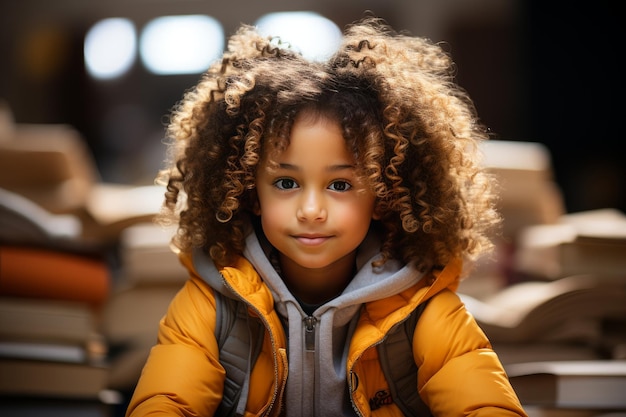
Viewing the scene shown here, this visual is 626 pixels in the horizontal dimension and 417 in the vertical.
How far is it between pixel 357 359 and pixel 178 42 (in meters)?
5.99

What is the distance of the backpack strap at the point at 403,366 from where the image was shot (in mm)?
997

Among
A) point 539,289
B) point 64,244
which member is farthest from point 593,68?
point 64,244

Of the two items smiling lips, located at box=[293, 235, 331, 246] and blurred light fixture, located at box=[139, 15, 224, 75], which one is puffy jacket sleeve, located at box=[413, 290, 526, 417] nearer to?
smiling lips, located at box=[293, 235, 331, 246]

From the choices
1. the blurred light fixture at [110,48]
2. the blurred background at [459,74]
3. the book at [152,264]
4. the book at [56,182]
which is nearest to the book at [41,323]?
the book at [152,264]

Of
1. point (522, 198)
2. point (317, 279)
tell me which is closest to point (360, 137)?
point (317, 279)

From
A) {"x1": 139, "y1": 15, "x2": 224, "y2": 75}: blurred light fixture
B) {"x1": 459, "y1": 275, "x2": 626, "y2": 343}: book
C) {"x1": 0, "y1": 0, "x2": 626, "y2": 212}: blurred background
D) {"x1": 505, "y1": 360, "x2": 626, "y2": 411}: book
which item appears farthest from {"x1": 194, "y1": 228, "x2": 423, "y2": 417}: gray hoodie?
{"x1": 139, "y1": 15, "x2": 224, "y2": 75}: blurred light fixture

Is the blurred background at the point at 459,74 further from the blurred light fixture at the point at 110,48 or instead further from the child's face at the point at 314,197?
the child's face at the point at 314,197

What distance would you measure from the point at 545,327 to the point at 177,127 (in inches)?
30.2

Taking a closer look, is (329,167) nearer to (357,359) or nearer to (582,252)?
(357,359)

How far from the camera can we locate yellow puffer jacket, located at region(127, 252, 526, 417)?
35.6 inches

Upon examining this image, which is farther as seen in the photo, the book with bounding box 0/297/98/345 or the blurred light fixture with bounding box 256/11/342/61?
the blurred light fixture with bounding box 256/11/342/61

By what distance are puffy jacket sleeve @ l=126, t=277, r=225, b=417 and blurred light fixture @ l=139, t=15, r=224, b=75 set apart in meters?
5.68

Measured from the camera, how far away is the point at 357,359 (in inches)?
37.1

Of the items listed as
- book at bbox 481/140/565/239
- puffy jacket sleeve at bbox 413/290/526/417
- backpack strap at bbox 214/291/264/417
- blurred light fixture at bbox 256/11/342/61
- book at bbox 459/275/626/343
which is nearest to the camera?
puffy jacket sleeve at bbox 413/290/526/417
